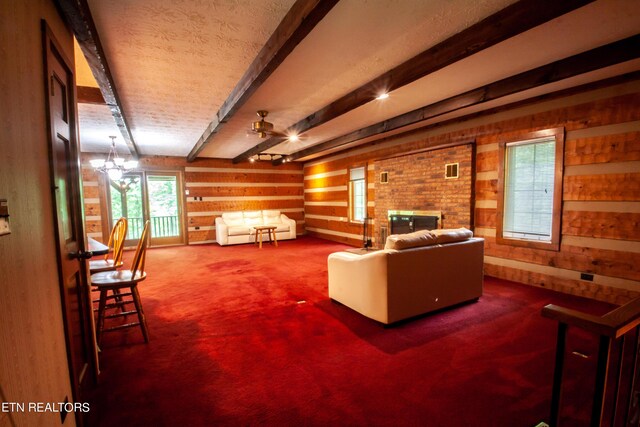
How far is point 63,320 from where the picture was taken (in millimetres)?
1456

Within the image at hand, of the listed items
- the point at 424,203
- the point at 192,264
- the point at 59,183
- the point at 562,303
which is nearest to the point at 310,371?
the point at 59,183

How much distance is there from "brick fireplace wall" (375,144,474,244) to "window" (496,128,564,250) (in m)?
0.48

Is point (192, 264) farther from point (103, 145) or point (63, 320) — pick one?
point (63, 320)

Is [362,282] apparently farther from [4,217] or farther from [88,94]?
[88,94]

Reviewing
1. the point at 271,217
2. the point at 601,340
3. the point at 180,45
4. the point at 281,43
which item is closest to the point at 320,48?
the point at 281,43

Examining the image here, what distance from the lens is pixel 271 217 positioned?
353 inches

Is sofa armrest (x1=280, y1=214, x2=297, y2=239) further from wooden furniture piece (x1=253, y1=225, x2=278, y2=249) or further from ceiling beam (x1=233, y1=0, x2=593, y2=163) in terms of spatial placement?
ceiling beam (x1=233, y1=0, x2=593, y2=163)

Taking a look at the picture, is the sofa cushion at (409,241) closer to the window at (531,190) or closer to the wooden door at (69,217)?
the window at (531,190)

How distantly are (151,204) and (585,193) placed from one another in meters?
9.14

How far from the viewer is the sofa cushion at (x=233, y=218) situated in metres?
8.34

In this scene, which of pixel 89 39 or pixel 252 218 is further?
pixel 252 218

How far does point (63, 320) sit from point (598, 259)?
16.3 ft

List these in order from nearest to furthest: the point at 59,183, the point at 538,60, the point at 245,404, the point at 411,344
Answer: the point at 59,183, the point at 245,404, the point at 411,344, the point at 538,60

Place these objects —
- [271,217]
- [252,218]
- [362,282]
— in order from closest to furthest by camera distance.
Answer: [362,282] < [252,218] < [271,217]
